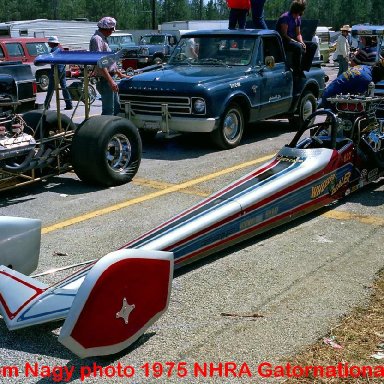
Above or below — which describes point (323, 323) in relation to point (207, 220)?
below

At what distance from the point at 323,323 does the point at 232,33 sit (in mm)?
7519

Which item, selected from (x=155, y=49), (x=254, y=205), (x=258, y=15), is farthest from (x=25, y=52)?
(x=254, y=205)

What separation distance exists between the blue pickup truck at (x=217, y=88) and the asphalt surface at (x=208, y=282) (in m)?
1.73

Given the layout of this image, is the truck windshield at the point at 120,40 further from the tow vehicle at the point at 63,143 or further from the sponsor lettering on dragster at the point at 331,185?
the sponsor lettering on dragster at the point at 331,185

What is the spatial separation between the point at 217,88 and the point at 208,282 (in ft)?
17.8

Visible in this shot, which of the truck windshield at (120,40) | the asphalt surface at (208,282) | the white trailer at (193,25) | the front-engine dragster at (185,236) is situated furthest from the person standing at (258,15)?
the white trailer at (193,25)

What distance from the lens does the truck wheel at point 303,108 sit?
1188cm

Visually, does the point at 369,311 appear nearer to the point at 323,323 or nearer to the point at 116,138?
the point at 323,323

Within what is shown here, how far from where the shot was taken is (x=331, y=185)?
249 inches

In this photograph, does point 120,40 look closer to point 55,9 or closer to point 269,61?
point 269,61

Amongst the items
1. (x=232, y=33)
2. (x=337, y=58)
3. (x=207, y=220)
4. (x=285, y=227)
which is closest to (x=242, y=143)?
(x=232, y=33)

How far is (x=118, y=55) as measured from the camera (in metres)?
7.41

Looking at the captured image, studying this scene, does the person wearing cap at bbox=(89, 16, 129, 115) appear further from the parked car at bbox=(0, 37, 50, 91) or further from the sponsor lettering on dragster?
the parked car at bbox=(0, 37, 50, 91)

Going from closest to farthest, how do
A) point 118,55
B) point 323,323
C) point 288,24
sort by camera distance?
point 323,323
point 118,55
point 288,24
